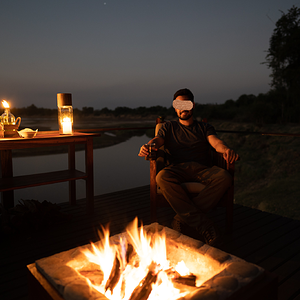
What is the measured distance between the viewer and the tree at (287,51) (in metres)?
13.5

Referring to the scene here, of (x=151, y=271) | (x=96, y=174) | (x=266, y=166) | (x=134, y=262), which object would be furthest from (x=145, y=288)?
(x=266, y=166)

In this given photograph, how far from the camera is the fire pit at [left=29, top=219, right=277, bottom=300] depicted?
2.44 ft

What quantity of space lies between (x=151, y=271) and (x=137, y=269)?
Result: 0.10 meters

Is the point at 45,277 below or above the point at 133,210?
above

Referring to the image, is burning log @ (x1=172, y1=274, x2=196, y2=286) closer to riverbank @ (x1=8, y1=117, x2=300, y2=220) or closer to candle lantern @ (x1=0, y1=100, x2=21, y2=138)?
candle lantern @ (x1=0, y1=100, x2=21, y2=138)

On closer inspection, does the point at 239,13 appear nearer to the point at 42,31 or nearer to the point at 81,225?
the point at 42,31

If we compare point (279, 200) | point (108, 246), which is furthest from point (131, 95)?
point (108, 246)

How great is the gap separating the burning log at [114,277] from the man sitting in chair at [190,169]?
85cm

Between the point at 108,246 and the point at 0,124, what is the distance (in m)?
1.53

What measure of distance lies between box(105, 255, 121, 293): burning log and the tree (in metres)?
15.6

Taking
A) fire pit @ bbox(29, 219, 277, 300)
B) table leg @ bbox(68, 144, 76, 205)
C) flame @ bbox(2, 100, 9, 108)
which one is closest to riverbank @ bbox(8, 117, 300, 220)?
table leg @ bbox(68, 144, 76, 205)

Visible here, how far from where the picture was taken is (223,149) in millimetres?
1892

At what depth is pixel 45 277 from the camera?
818 millimetres

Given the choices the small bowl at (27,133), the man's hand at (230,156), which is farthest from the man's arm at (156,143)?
the small bowl at (27,133)
